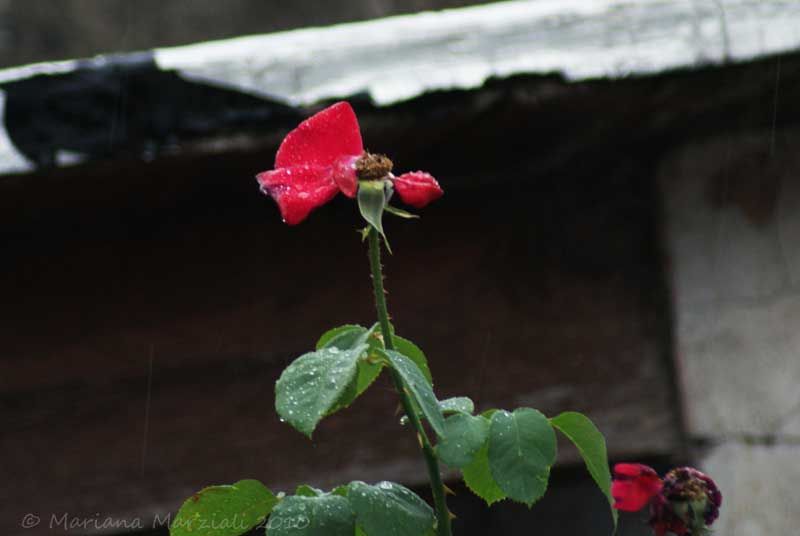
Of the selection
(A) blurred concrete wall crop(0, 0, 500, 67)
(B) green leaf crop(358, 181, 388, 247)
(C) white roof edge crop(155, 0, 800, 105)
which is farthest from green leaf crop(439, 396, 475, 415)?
(A) blurred concrete wall crop(0, 0, 500, 67)

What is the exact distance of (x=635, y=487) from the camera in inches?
29.2

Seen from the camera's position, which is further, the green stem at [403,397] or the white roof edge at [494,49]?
the white roof edge at [494,49]

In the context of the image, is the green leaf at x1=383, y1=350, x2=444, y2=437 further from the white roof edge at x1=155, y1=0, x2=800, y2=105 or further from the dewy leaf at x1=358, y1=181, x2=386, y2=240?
the white roof edge at x1=155, y1=0, x2=800, y2=105

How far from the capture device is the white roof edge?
59.5 inches

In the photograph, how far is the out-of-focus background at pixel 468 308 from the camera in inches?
69.4

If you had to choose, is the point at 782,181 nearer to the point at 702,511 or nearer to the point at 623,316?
the point at 623,316

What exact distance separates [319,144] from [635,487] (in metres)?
0.31

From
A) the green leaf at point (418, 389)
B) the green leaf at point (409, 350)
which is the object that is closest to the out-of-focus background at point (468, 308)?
the green leaf at point (409, 350)

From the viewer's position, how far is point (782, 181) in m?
1.89

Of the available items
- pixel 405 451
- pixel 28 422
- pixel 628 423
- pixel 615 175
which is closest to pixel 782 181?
pixel 615 175

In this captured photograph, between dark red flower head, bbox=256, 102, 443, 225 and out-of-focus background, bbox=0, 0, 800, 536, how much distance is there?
90cm

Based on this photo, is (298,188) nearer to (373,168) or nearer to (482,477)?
Result: (373,168)

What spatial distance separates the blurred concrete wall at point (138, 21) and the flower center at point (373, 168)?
354 centimetres
